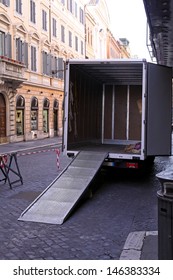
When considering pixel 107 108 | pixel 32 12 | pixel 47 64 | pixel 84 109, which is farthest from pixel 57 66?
pixel 84 109

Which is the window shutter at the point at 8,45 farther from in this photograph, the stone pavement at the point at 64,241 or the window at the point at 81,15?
the window at the point at 81,15

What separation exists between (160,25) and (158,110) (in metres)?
4.05

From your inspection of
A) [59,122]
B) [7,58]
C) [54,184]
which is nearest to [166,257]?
[54,184]

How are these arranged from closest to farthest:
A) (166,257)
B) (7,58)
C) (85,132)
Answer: (166,257) < (85,132) < (7,58)

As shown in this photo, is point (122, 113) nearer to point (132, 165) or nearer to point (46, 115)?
point (132, 165)

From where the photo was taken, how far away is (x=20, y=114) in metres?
29.7

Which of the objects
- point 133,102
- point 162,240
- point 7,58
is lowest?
point 162,240

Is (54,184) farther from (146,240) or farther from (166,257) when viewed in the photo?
(166,257)

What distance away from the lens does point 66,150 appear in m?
11.7

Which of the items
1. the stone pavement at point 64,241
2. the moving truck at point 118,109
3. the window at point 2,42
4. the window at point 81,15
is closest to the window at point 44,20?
the window at point 2,42

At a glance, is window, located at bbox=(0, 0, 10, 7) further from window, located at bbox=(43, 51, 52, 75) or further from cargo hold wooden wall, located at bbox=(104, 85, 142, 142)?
cargo hold wooden wall, located at bbox=(104, 85, 142, 142)

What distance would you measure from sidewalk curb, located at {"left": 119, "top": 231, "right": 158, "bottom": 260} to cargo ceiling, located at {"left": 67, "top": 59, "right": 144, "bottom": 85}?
17.7ft

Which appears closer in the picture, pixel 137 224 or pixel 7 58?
pixel 137 224

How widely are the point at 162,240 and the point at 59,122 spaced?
3414 cm
